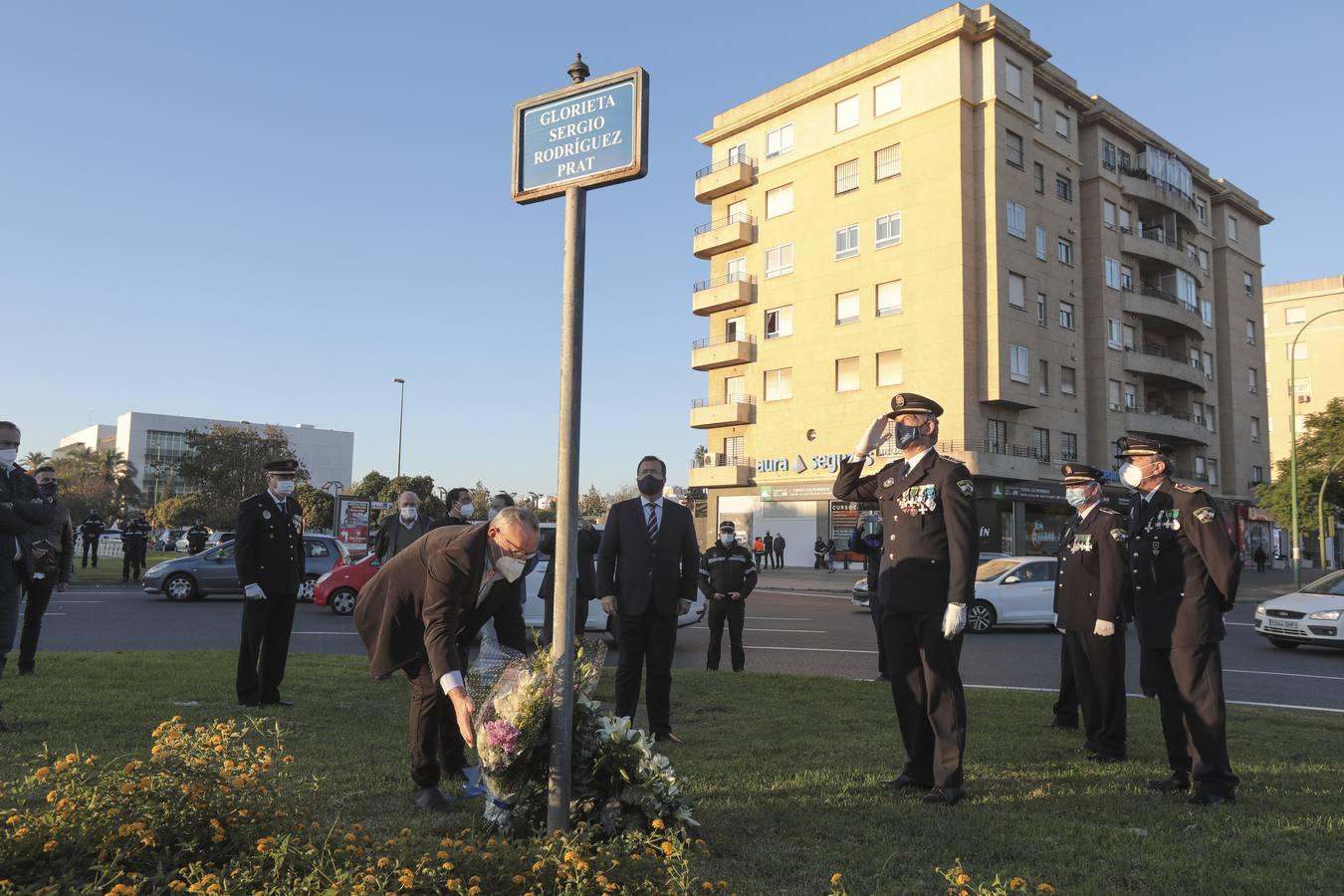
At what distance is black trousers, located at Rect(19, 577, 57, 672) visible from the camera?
8984mm

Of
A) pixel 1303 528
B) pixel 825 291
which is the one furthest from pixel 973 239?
pixel 1303 528

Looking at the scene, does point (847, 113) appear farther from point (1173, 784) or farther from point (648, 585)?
point (1173, 784)

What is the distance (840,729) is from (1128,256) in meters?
46.7

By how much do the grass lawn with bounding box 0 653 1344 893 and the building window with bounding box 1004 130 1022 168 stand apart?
114ft

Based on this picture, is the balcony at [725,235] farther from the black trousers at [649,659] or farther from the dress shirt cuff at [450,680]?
the dress shirt cuff at [450,680]

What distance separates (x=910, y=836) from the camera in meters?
4.45

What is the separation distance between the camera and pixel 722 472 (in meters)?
45.3

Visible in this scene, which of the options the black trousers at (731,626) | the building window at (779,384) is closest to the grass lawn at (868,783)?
the black trousers at (731,626)

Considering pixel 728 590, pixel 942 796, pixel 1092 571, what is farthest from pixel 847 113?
pixel 942 796

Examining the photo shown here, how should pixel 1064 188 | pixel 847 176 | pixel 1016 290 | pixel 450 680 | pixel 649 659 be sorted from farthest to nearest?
pixel 1064 188
pixel 847 176
pixel 1016 290
pixel 649 659
pixel 450 680

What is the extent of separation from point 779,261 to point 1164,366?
1990 centimetres

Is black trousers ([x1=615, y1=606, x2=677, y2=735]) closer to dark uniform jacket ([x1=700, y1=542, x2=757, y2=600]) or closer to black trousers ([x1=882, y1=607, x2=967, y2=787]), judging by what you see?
black trousers ([x1=882, y1=607, x2=967, y2=787])

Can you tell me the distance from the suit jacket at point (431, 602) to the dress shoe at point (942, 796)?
2473 mm

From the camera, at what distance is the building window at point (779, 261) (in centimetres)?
4356
